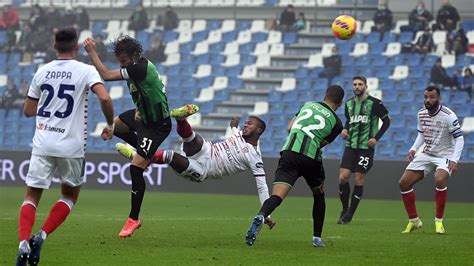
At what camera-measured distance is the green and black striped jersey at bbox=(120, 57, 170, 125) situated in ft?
44.0

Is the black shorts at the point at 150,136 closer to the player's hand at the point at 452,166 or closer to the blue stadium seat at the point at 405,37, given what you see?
the player's hand at the point at 452,166

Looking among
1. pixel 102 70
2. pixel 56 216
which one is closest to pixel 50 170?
pixel 56 216

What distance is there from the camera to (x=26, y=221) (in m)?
10.2

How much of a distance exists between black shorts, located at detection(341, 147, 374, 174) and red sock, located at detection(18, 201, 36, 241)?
9.19 meters

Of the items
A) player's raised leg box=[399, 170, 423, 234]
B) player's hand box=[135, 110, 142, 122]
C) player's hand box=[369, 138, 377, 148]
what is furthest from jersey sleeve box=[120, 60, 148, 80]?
player's hand box=[369, 138, 377, 148]

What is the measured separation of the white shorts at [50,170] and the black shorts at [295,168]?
3.28m

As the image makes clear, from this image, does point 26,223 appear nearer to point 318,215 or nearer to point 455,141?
point 318,215

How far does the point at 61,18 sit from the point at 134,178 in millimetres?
24514

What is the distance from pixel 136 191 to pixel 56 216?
3.16 m

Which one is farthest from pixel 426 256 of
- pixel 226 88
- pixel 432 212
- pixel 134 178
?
pixel 226 88

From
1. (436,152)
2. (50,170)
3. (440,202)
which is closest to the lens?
(50,170)

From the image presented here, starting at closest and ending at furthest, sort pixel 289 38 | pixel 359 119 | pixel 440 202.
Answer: pixel 440 202 < pixel 359 119 < pixel 289 38

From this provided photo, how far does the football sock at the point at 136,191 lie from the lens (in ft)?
44.4

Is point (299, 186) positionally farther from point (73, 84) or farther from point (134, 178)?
point (73, 84)
